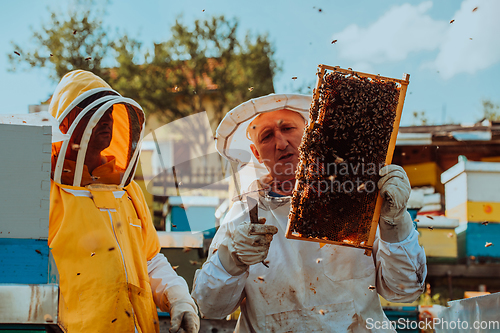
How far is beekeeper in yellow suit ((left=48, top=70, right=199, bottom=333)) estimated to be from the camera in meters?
1.99

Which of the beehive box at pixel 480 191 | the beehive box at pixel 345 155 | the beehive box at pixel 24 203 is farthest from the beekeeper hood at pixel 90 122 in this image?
the beehive box at pixel 480 191

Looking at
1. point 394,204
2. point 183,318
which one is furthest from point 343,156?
point 183,318

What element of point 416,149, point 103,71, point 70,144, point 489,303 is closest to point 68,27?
point 103,71

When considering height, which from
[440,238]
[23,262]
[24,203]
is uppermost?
[24,203]

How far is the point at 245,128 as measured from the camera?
9.80ft

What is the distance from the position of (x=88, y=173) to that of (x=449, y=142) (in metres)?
7.55

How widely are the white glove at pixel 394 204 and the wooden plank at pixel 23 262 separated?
5.21 ft

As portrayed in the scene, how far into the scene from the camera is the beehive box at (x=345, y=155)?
2.04 meters

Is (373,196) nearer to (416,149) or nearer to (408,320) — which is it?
(408,320)

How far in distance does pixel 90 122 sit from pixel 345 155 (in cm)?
142

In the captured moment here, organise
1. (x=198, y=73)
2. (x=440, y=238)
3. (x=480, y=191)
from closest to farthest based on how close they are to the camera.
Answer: (x=480, y=191) < (x=440, y=238) < (x=198, y=73)

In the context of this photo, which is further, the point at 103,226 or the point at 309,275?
the point at 309,275

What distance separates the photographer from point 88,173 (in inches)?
89.0

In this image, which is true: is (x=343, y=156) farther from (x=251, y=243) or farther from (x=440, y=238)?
(x=440, y=238)
